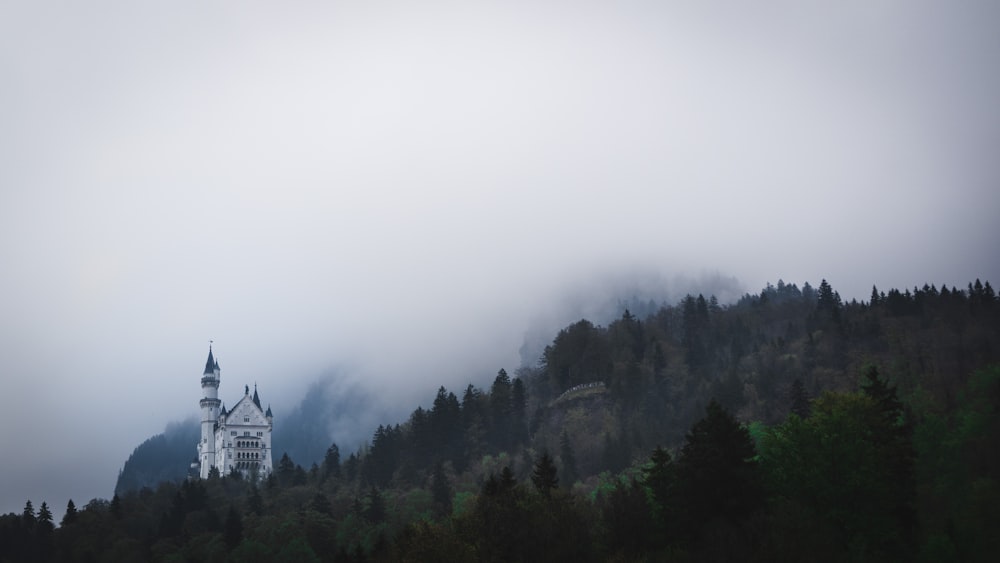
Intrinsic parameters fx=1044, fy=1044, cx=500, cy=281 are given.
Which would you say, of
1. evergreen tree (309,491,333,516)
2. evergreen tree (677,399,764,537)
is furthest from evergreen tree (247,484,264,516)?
evergreen tree (677,399,764,537)

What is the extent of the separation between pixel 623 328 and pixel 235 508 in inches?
2253

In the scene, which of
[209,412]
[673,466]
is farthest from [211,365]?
[673,466]

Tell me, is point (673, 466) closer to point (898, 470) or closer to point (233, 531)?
point (898, 470)

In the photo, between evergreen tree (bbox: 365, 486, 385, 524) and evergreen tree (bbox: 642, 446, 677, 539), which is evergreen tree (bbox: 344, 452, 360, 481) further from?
evergreen tree (bbox: 642, 446, 677, 539)

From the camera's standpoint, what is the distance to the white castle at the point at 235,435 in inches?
6934

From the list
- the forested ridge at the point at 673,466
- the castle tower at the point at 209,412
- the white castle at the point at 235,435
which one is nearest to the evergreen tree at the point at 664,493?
the forested ridge at the point at 673,466

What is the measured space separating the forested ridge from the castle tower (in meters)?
33.7

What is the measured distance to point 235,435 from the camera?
6998 inches

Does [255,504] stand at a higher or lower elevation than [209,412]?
lower

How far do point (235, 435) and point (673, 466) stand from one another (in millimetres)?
126616

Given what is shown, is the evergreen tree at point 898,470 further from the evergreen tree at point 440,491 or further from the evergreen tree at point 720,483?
the evergreen tree at point 440,491

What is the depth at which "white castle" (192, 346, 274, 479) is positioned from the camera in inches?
6934

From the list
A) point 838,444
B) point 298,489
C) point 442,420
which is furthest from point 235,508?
point 838,444

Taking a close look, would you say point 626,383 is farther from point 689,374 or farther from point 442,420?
point 442,420
